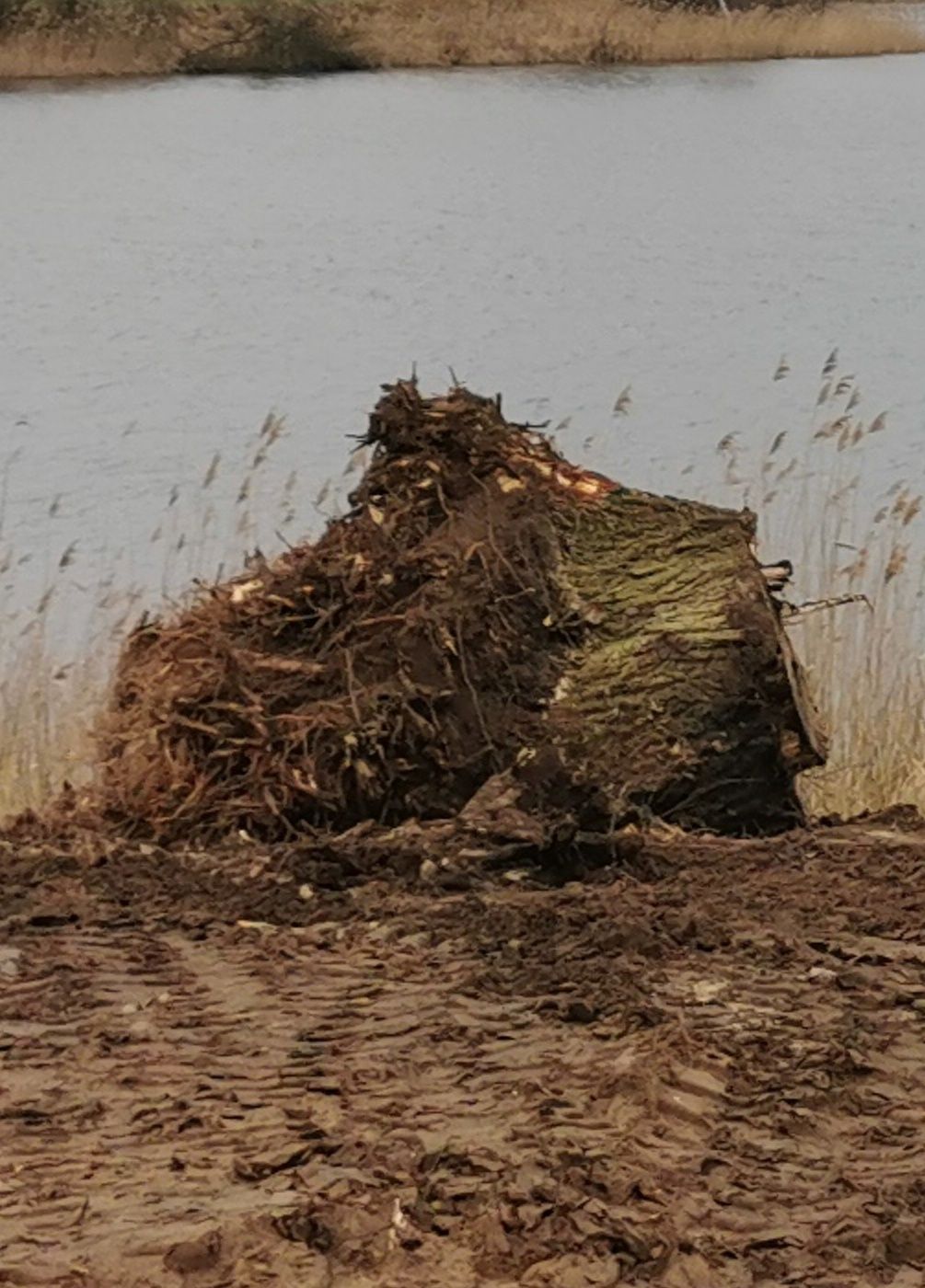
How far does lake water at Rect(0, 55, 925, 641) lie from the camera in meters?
8.57

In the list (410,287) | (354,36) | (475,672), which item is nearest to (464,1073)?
(475,672)

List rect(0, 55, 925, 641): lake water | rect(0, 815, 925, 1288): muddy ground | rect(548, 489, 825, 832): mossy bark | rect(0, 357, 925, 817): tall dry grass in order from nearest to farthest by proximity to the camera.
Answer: rect(0, 815, 925, 1288): muddy ground → rect(548, 489, 825, 832): mossy bark → rect(0, 357, 925, 817): tall dry grass → rect(0, 55, 925, 641): lake water

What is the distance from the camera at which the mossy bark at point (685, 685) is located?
155 inches

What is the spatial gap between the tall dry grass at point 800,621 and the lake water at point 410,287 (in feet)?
0.36

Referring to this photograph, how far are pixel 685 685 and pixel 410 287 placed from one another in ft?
26.2

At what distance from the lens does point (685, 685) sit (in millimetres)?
3967

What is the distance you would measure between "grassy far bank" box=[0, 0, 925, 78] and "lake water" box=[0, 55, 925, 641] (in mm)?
2677

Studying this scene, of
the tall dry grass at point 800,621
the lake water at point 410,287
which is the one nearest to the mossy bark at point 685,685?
the tall dry grass at point 800,621

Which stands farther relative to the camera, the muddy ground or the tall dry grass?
the tall dry grass

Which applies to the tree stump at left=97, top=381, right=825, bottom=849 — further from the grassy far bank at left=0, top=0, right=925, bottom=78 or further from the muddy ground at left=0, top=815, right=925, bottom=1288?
the grassy far bank at left=0, top=0, right=925, bottom=78

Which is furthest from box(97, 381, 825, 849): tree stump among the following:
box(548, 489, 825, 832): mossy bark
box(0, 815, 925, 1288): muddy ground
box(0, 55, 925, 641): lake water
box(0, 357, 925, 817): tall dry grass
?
box(0, 55, 925, 641): lake water

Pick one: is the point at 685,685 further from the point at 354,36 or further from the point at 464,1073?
the point at 354,36

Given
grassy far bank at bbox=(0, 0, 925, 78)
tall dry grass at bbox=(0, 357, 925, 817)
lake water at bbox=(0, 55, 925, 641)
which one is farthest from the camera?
grassy far bank at bbox=(0, 0, 925, 78)

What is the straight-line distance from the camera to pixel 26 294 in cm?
1159
